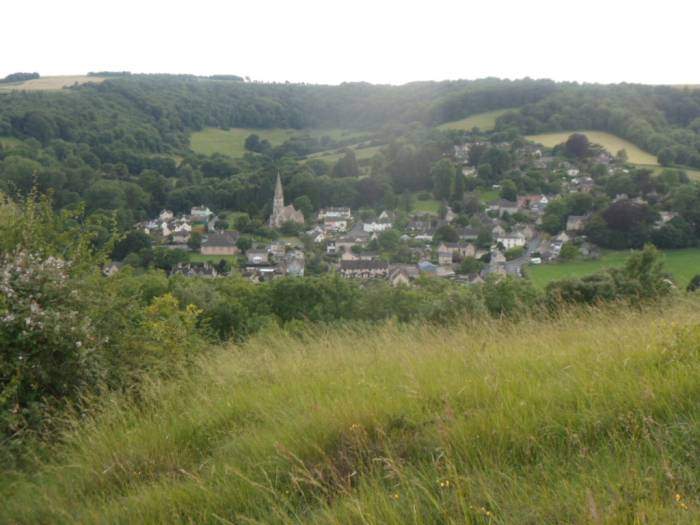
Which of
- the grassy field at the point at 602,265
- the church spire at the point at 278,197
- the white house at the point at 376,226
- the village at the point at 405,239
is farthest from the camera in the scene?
the church spire at the point at 278,197

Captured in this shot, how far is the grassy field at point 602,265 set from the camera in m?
28.5

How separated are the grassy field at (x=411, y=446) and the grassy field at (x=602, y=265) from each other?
25.1 meters

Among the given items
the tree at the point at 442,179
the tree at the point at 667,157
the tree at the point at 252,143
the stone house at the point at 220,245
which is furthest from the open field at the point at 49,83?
the tree at the point at 667,157

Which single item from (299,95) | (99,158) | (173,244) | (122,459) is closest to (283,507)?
(122,459)

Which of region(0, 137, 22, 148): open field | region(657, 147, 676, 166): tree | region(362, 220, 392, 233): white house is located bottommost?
region(362, 220, 392, 233): white house

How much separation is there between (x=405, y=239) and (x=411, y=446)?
42.0m

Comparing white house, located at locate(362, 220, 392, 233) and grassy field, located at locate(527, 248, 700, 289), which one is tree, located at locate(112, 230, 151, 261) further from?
grassy field, located at locate(527, 248, 700, 289)

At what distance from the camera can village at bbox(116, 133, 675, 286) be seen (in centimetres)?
3606

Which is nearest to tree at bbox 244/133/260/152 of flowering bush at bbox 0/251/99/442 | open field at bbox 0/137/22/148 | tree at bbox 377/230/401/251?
open field at bbox 0/137/22/148

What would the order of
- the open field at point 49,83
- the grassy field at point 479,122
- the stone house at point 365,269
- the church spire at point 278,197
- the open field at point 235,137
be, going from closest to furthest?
the stone house at point 365,269 → the church spire at point 278,197 → the grassy field at point 479,122 → the open field at point 235,137 → the open field at point 49,83

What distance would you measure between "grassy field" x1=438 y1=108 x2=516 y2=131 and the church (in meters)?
31.7

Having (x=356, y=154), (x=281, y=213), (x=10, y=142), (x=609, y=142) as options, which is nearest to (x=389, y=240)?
(x=281, y=213)

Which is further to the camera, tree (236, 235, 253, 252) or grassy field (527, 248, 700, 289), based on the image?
tree (236, 235, 253, 252)

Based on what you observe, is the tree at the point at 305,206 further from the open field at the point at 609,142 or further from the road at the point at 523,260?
the open field at the point at 609,142
